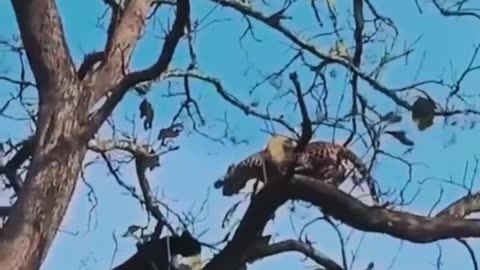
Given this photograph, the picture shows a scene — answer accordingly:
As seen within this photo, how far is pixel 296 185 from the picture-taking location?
4.00 meters

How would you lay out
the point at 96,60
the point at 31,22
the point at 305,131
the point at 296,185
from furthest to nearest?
the point at 96,60 → the point at 31,22 → the point at 296,185 → the point at 305,131

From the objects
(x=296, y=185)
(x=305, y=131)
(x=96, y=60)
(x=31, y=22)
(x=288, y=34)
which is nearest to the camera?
(x=305, y=131)

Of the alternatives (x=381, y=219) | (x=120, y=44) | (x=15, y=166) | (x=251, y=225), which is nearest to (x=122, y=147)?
(x=15, y=166)

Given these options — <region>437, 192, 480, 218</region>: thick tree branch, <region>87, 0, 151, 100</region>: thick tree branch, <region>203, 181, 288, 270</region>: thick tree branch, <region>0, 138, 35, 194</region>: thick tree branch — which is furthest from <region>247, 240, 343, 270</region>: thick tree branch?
<region>0, 138, 35, 194</region>: thick tree branch

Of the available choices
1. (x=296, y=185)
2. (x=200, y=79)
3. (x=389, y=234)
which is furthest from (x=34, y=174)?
(x=200, y=79)

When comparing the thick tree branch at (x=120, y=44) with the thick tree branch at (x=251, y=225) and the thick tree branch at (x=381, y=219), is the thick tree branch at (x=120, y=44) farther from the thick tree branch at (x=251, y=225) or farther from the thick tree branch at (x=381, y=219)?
the thick tree branch at (x=381, y=219)

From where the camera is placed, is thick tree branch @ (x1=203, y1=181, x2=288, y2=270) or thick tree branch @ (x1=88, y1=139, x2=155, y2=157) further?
thick tree branch @ (x1=88, y1=139, x2=155, y2=157)

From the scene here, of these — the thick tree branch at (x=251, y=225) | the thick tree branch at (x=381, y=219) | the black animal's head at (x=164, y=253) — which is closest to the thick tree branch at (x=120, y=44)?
the black animal's head at (x=164, y=253)

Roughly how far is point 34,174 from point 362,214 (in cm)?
117

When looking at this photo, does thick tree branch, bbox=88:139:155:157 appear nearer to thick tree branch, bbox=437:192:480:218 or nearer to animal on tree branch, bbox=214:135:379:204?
animal on tree branch, bbox=214:135:379:204

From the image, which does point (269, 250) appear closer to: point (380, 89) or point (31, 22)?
point (380, 89)

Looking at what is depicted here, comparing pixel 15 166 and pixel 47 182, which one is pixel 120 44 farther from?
pixel 47 182

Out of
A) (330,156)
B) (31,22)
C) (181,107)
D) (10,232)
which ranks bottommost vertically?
(10,232)

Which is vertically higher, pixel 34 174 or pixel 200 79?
pixel 200 79
